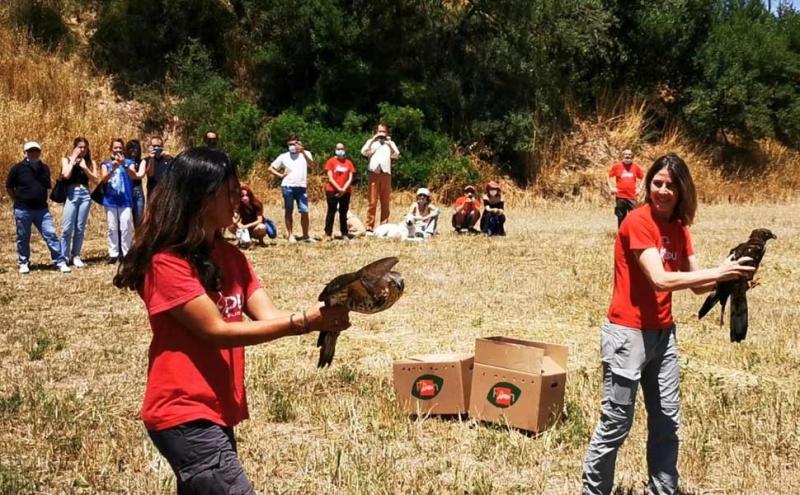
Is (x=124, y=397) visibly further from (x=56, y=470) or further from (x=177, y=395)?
(x=177, y=395)

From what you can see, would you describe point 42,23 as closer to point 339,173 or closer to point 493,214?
point 339,173

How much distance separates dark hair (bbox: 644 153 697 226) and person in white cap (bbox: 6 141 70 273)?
32.7 ft

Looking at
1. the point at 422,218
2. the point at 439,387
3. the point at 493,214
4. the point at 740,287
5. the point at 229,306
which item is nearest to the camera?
the point at 229,306

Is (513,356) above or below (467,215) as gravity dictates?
below

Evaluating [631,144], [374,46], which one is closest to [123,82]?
[374,46]

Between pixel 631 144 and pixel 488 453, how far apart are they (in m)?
A: 25.1

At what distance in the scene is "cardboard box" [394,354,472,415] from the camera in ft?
19.7

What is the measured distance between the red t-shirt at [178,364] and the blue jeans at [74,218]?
1038 cm

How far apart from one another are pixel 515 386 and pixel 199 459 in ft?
10.4

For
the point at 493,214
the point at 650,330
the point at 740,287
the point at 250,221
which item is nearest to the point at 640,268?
the point at 650,330

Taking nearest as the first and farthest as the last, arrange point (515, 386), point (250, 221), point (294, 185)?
point (515, 386) → point (250, 221) → point (294, 185)

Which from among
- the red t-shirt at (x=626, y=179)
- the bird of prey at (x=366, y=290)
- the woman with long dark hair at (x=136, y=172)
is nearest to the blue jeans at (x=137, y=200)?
the woman with long dark hair at (x=136, y=172)

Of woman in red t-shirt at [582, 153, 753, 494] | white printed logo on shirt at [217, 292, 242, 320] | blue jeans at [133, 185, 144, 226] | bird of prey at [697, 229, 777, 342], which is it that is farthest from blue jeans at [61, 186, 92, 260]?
white printed logo on shirt at [217, 292, 242, 320]

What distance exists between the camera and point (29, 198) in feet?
39.7
